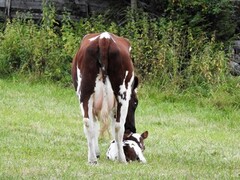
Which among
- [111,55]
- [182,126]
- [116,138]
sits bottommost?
[182,126]

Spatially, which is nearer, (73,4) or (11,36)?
(11,36)

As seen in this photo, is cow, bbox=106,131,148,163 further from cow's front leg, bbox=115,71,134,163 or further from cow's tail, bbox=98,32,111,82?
cow's tail, bbox=98,32,111,82

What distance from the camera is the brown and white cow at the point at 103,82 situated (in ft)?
28.3

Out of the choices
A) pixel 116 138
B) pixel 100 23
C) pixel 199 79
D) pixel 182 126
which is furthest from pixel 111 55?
pixel 100 23

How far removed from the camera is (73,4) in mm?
20078

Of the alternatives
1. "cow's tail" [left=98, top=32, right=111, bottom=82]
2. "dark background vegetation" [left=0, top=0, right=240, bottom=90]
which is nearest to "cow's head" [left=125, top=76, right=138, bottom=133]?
"cow's tail" [left=98, top=32, right=111, bottom=82]

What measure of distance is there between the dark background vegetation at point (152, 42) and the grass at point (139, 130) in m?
0.67

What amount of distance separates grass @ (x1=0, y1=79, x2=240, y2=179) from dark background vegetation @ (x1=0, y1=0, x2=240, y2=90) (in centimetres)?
67

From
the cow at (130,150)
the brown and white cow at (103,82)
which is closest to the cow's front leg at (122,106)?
the brown and white cow at (103,82)

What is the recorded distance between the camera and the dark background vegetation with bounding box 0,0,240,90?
17.1 m

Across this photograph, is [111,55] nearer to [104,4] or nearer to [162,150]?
[162,150]

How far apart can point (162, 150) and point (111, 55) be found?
8.04 ft

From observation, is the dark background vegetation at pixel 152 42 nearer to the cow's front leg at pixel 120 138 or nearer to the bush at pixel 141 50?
the bush at pixel 141 50

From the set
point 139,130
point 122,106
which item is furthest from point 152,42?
point 122,106
